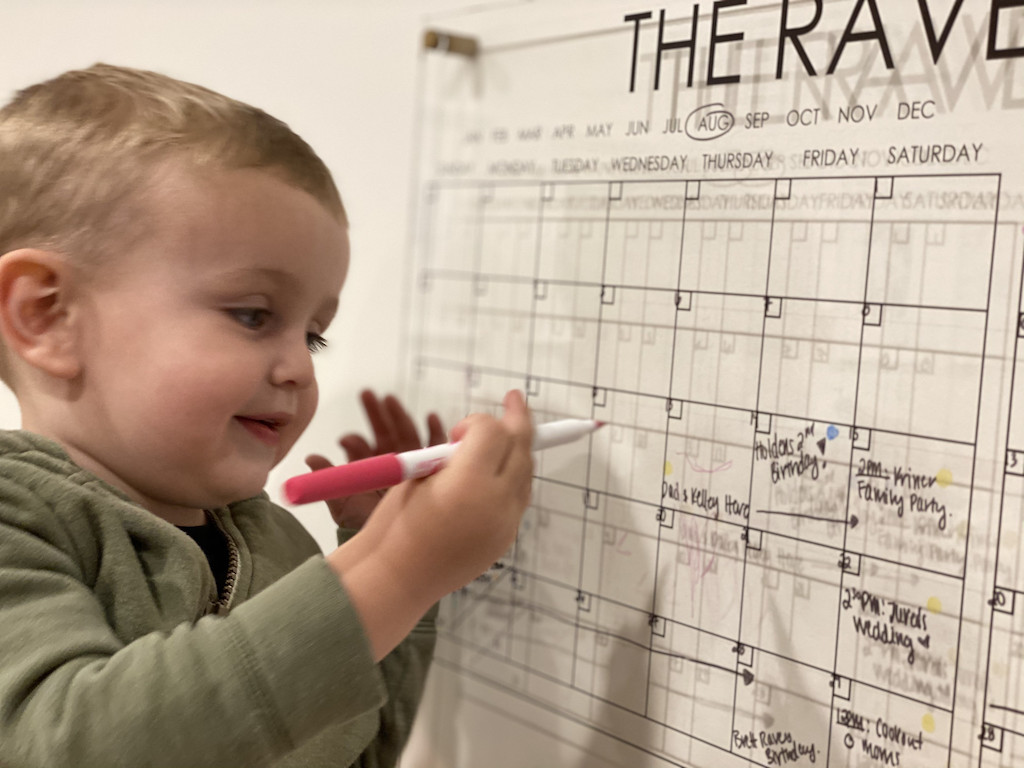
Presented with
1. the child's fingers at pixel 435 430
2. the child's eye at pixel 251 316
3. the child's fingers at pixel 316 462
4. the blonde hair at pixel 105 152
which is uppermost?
the blonde hair at pixel 105 152

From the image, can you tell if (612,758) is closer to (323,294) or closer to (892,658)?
(892,658)

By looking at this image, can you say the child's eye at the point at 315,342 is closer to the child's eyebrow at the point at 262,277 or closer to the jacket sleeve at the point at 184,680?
the child's eyebrow at the point at 262,277

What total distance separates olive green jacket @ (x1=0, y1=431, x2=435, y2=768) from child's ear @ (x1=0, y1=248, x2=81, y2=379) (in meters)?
0.04

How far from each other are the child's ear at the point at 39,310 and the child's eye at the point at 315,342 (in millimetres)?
121

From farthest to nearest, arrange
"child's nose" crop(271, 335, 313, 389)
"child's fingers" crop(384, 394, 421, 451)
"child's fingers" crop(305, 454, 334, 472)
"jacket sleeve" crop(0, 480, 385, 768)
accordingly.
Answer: "child's fingers" crop(384, 394, 421, 451) → "child's fingers" crop(305, 454, 334, 472) → "child's nose" crop(271, 335, 313, 389) → "jacket sleeve" crop(0, 480, 385, 768)

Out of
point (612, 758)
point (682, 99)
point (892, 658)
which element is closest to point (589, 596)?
point (612, 758)

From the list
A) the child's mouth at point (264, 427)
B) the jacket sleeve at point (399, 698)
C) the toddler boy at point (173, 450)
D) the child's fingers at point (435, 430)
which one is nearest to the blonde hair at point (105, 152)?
the toddler boy at point (173, 450)

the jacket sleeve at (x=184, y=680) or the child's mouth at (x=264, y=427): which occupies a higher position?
the child's mouth at (x=264, y=427)

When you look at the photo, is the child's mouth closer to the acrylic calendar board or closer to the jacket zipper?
the jacket zipper

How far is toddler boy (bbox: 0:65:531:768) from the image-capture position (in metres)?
0.43

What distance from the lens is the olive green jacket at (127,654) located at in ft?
1.37

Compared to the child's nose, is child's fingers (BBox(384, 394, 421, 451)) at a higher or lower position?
lower

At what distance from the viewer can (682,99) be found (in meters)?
0.57

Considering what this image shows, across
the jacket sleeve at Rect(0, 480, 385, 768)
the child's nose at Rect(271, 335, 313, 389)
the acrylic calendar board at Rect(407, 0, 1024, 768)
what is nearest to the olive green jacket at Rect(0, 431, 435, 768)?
the jacket sleeve at Rect(0, 480, 385, 768)
